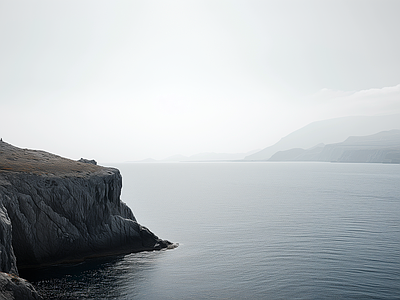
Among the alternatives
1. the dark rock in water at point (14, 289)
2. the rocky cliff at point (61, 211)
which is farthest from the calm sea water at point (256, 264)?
the dark rock in water at point (14, 289)

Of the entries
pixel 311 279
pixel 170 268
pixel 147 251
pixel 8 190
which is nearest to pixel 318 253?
pixel 311 279

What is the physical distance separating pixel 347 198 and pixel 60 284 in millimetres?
98474

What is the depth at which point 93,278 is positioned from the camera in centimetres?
3778

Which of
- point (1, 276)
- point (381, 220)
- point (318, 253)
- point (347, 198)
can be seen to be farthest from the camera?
point (347, 198)

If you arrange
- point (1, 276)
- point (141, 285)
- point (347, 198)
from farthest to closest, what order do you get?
point (347, 198) → point (141, 285) → point (1, 276)

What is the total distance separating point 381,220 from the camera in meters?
68.9

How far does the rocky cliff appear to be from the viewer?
42.5m

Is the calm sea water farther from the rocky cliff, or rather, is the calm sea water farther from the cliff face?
the cliff face

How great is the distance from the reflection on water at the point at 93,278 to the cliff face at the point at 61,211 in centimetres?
342

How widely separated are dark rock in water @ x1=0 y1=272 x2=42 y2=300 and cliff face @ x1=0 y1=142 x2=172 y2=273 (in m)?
11.2

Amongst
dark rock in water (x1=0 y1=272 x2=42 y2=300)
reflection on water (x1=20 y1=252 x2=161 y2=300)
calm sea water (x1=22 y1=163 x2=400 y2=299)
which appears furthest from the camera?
calm sea water (x1=22 y1=163 x2=400 y2=299)

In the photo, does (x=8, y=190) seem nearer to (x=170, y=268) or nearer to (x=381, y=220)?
(x=170, y=268)

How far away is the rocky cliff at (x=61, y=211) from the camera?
139 feet

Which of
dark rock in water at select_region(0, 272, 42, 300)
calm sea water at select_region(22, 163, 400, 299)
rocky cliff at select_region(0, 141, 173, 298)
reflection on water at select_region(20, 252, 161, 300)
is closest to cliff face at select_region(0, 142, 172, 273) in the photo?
rocky cliff at select_region(0, 141, 173, 298)
